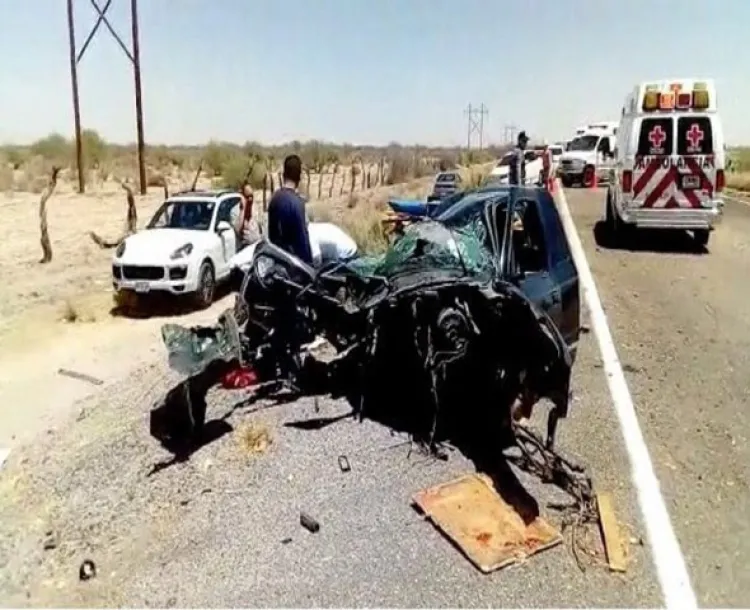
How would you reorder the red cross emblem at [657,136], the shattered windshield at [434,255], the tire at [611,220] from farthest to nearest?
the tire at [611,220], the red cross emblem at [657,136], the shattered windshield at [434,255]

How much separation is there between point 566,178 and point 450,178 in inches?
525

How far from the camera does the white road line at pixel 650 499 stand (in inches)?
155

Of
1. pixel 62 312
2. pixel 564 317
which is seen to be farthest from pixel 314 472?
pixel 62 312

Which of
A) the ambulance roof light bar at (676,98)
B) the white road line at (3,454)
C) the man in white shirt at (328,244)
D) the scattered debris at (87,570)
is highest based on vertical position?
the ambulance roof light bar at (676,98)

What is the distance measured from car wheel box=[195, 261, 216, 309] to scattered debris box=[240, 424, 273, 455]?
7405 mm

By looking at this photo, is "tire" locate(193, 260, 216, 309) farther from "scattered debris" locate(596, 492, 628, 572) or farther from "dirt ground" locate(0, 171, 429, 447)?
"scattered debris" locate(596, 492, 628, 572)

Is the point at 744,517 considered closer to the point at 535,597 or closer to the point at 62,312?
the point at 535,597

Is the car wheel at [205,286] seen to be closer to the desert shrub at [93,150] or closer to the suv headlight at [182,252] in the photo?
the suv headlight at [182,252]

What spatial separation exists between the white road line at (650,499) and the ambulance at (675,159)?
7.52 m

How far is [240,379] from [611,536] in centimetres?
325

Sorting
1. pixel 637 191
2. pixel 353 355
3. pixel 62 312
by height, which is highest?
pixel 637 191

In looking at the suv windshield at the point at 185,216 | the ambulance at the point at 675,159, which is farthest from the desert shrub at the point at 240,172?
the ambulance at the point at 675,159

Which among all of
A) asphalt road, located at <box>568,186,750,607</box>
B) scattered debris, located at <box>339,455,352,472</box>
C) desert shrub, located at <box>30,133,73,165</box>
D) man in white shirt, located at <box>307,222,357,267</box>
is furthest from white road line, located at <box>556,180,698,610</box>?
desert shrub, located at <box>30,133,73,165</box>

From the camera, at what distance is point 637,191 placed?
50.4ft
